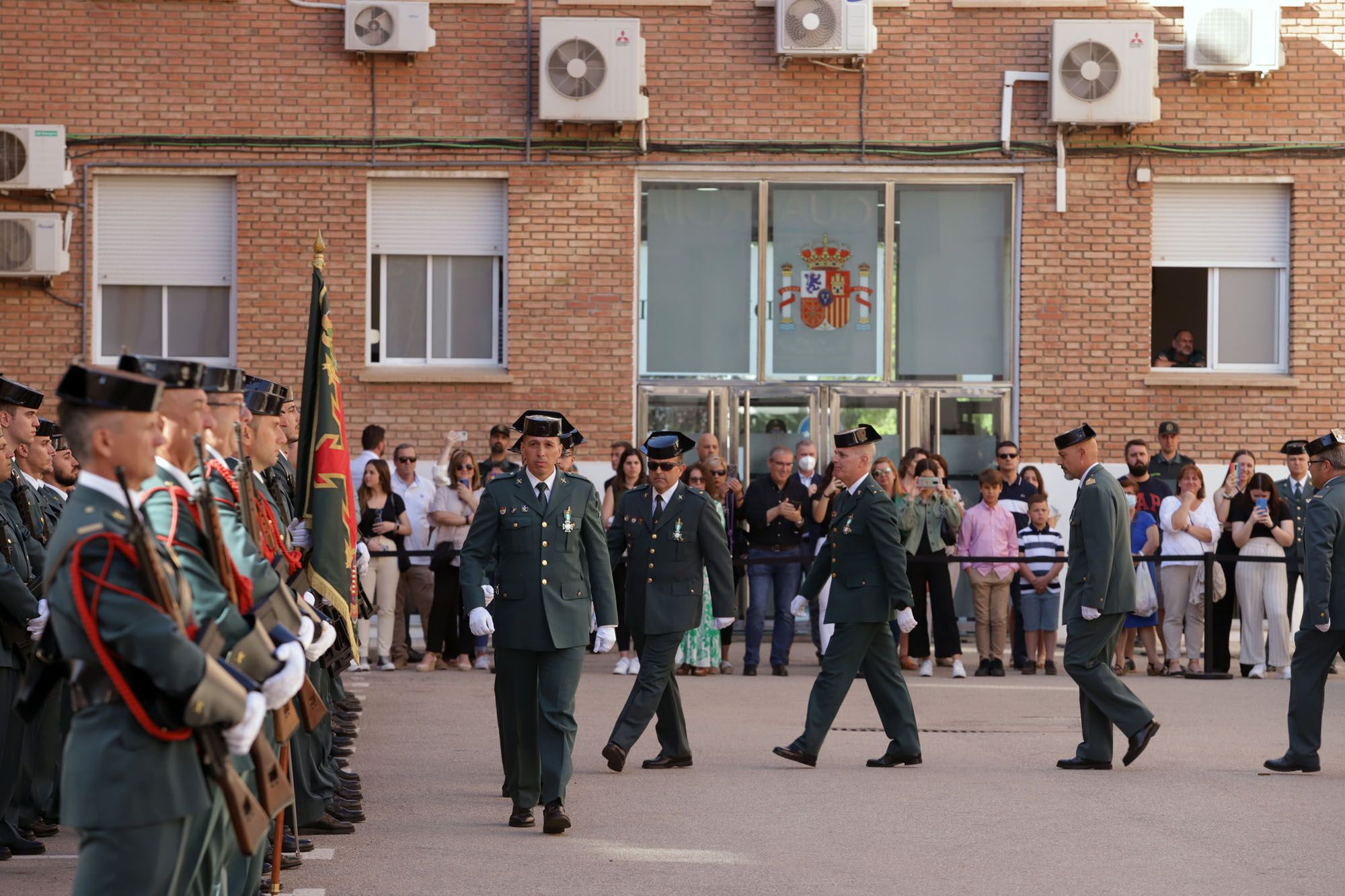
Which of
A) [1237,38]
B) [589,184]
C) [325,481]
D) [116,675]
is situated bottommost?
[116,675]

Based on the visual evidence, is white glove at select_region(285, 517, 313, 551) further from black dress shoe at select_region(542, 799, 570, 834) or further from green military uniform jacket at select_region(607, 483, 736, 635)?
green military uniform jacket at select_region(607, 483, 736, 635)

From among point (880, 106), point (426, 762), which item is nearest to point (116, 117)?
point (880, 106)

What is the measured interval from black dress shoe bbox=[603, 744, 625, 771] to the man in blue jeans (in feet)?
17.6

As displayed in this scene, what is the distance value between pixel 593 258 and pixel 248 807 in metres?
14.2

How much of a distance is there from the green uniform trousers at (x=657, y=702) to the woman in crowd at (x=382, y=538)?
5714 millimetres

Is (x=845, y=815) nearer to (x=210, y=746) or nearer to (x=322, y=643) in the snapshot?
(x=322, y=643)

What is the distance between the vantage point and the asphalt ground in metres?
7.46

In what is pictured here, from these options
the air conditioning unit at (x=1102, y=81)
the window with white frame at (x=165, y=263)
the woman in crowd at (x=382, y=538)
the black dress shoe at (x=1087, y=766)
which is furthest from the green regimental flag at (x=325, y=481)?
the air conditioning unit at (x=1102, y=81)

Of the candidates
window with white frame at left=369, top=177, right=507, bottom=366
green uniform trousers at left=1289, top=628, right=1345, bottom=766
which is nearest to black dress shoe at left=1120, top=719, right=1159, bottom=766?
green uniform trousers at left=1289, top=628, right=1345, bottom=766

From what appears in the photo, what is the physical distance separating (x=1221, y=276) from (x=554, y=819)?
13.1m

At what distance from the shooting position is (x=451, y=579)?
15.8 m

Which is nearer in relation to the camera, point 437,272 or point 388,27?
point 388,27

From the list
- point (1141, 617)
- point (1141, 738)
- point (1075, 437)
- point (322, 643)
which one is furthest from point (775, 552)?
point (322, 643)

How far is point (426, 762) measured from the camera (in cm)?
1066
